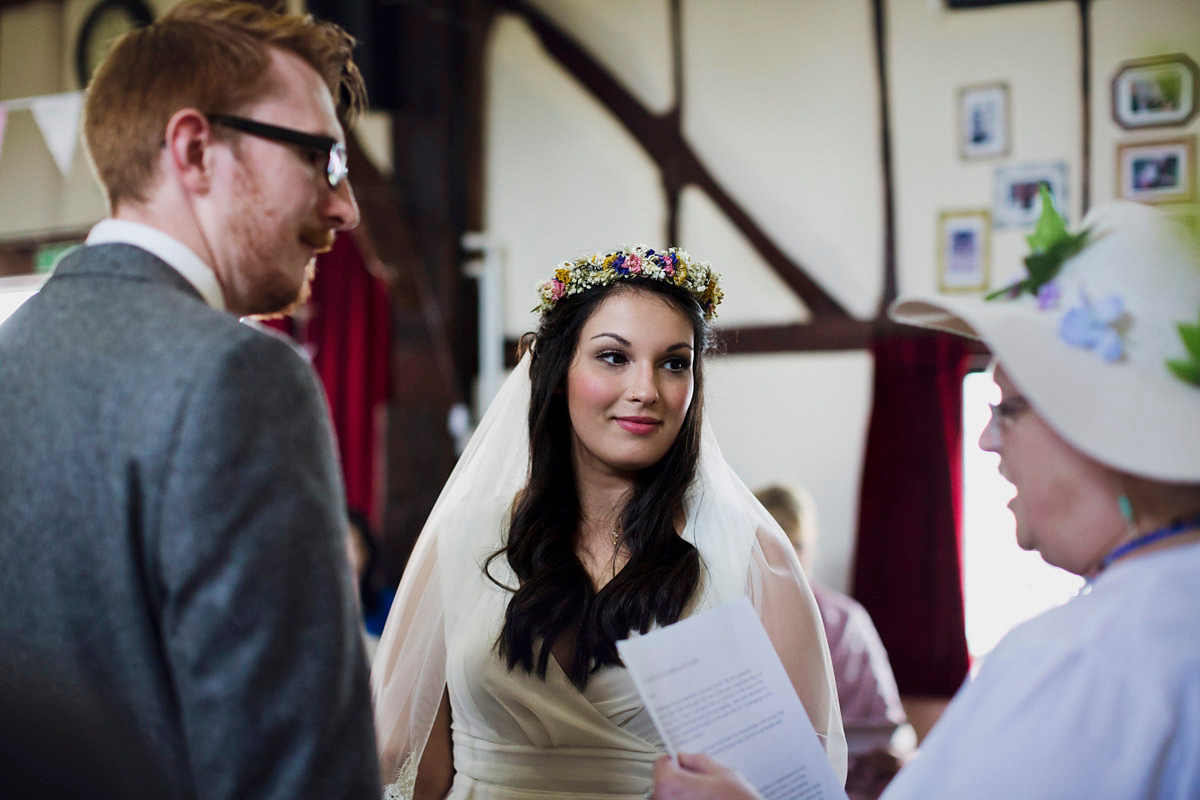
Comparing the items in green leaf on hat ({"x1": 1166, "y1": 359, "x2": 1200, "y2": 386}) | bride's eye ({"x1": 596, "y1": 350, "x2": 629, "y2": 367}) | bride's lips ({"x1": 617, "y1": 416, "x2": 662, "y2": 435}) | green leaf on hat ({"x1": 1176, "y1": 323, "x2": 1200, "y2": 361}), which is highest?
green leaf on hat ({"x1": 1176, "y1": 323, "x2": 1200, "y2": 361})

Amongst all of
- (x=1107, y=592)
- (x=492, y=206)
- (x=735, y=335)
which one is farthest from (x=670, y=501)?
(x=492, y=206)

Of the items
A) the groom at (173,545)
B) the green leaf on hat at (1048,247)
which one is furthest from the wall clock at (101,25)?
the green leaf on hat at (1048,247)

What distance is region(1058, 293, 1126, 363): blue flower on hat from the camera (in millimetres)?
1043

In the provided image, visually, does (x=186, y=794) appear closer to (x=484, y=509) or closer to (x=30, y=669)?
(x=30, y=669)

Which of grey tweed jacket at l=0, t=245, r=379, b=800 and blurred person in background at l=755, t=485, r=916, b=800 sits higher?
grey tweed jacket at l=0, t=245, r=379, b=800

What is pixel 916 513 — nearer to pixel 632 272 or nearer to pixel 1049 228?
pixel 632 272

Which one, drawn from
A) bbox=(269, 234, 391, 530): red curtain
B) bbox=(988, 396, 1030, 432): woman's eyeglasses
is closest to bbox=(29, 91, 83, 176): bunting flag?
bbox=(269, 234, 391, 530): red curtain

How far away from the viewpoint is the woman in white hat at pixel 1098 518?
0.94 m

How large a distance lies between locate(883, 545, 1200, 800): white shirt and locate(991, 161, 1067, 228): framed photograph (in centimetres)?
377

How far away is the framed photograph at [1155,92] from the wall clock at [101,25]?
5132 mm

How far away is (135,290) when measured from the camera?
107 centimetres

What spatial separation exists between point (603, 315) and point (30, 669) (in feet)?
4.16

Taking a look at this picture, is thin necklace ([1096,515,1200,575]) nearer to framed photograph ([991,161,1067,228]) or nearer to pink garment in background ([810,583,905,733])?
pink garment in background ([810,583,905,733])

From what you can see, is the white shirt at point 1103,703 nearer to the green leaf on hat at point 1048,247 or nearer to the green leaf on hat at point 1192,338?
the green leaf on hat at point 1192,338
